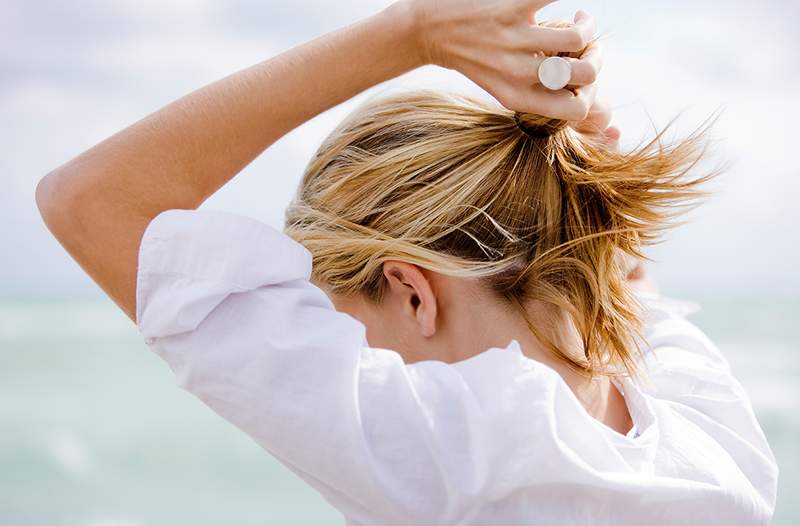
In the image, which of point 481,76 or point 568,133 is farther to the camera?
point 568,133

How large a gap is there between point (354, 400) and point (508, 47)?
0.58 meters

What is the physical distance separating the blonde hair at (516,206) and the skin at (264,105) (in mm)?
213

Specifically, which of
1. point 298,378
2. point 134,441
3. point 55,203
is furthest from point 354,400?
point 134,441

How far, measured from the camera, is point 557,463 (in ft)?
4.02

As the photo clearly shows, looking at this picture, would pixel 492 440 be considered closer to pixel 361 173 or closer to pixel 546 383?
pixel 546 383

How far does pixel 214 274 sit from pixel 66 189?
26 centimetres

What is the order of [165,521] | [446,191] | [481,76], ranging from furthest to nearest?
[165,521] < [446,191] < [481,76]

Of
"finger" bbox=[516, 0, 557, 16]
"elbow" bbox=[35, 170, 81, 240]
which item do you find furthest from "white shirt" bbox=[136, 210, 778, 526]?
"finger" bbox=[516, 0, 557, 16]

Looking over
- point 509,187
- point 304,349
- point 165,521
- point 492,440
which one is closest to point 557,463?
point 492,440

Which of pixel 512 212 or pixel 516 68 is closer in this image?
pixel 516 68

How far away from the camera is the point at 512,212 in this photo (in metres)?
1.53

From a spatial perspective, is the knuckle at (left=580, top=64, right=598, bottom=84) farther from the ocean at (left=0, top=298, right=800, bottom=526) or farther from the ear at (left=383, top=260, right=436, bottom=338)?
the ocean at (left=0, top=298, right=800, bottom=526)

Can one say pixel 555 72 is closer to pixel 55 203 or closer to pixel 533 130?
pixel 533 130

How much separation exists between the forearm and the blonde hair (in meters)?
0.24
